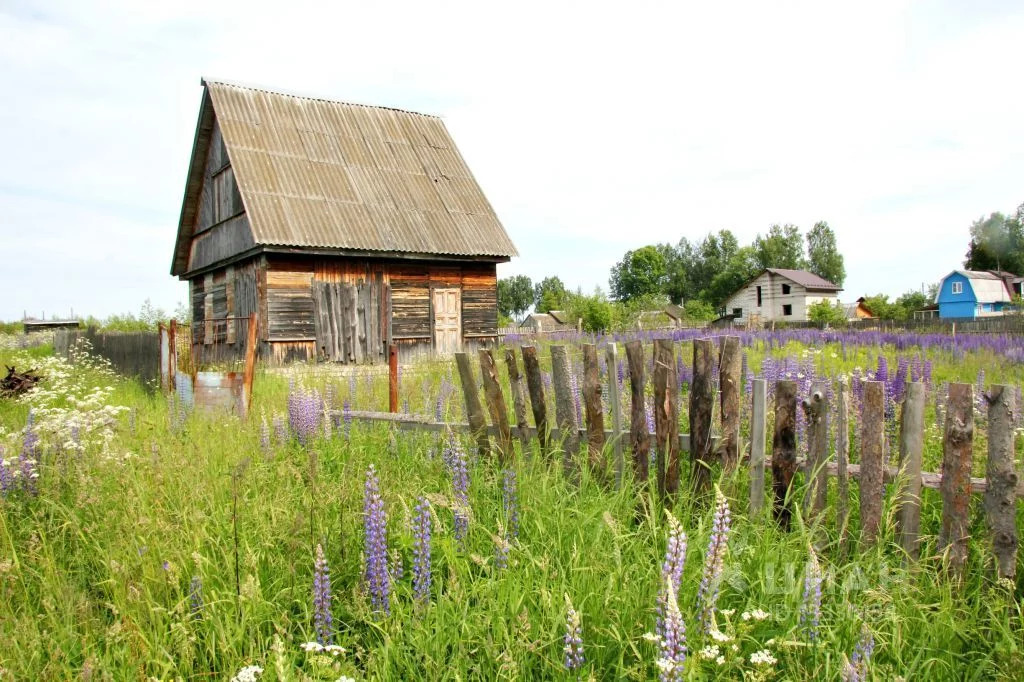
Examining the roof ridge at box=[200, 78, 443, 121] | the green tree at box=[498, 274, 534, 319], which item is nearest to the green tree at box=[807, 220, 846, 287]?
the green tree at box=[498, 274, 534, 319]

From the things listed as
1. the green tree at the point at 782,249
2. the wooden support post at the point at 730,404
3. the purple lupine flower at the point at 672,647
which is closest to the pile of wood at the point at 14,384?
the wooden support post at the point at 730,404

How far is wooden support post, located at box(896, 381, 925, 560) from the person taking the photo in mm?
3400

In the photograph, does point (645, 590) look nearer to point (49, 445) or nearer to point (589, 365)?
point (589, 365)

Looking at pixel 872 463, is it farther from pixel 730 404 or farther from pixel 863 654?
pixel 863 654

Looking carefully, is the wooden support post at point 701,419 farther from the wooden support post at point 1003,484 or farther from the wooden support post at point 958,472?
the wooden support post at point 1003,484

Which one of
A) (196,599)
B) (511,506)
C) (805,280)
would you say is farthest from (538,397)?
(805,280)

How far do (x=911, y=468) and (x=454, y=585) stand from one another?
2368 mm

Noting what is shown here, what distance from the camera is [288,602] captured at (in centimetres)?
301

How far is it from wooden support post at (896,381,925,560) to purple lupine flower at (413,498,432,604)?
2335mm

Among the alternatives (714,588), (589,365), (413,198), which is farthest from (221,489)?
(413,198)

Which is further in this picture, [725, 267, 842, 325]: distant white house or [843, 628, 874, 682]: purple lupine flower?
[725, 267, 842, 325]: distant white house

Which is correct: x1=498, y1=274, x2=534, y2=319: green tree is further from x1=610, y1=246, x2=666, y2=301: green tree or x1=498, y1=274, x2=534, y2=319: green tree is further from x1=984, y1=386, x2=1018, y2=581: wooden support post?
x1=984, y1=386, x2=1018, y2=581: wooden support post

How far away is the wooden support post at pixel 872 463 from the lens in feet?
11.2

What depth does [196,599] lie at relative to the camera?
3.01 meters
